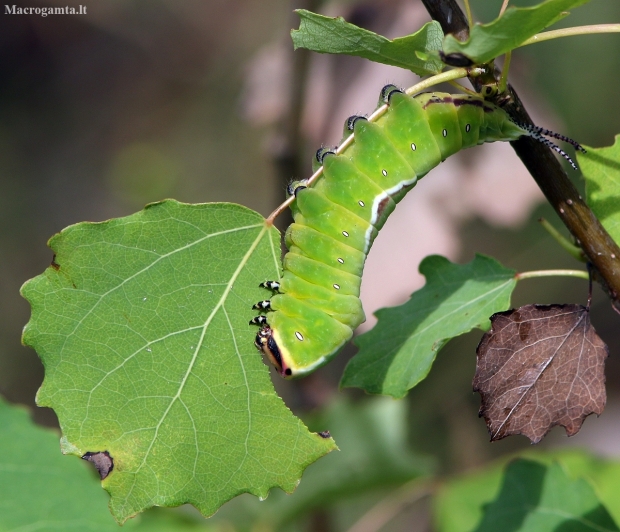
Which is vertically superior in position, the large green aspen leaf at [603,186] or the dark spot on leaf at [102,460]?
the large green aspen leaf at [603,186]

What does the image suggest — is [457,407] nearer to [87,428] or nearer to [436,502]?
[436,502]

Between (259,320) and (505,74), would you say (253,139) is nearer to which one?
(259,320)

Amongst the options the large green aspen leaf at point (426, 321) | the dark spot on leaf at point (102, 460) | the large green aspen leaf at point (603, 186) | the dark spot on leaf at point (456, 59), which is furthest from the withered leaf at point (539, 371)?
the dark spot on leaf at point (102, 460)

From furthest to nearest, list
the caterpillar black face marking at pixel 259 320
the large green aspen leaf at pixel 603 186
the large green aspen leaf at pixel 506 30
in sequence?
the large green aspen leaf at pixel 603 186 → the caterpillar black face marking at pixel 259 320 → the large green aspen leaf at pixel 506 30

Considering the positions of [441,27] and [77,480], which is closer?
[441,27]

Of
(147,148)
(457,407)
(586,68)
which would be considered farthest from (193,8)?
(457,407)

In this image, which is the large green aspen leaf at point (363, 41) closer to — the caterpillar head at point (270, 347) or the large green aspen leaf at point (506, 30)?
the large green aspen leaf at point (506, 30)

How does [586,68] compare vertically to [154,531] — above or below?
above

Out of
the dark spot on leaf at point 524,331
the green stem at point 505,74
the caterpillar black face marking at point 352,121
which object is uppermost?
the green stem at point 505,74

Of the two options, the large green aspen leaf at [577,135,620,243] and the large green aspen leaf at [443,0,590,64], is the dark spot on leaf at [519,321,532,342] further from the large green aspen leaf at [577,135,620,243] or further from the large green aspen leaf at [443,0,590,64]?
the large green aspen leaf at [443,0,590,64]
